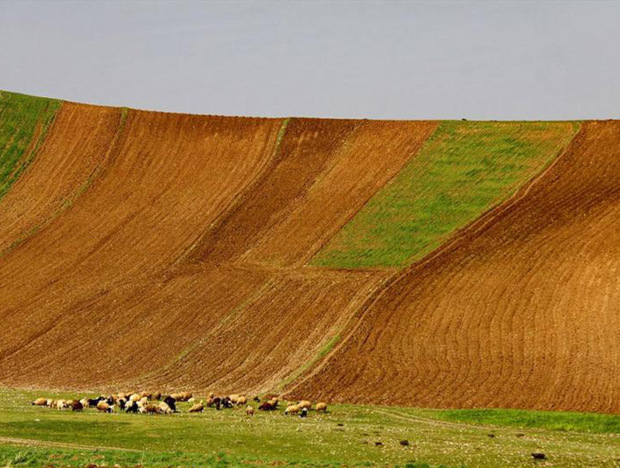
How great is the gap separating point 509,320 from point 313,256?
19.9 metres

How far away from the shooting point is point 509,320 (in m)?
71.9

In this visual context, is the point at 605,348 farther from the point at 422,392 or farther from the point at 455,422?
the point at 455,422

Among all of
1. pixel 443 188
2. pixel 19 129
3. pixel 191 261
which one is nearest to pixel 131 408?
pixel 191 261

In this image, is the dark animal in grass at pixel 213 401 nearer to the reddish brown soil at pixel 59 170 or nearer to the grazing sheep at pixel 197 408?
the grazing sheep at pixel 197 408

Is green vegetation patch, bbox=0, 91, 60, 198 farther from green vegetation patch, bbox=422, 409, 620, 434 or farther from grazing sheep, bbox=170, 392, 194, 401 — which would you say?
green vegetation patch, bbox=422, 409, 620, 434

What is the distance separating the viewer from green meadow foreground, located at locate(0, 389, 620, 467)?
3859cm

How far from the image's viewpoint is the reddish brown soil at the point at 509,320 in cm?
6322

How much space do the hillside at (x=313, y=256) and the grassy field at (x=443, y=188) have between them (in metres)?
0.25

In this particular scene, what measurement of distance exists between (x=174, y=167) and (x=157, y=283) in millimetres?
23812

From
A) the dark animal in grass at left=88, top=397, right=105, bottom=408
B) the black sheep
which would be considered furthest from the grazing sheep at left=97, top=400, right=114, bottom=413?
the dark animal in grass at left=88, top=397, right=105, bottom=408

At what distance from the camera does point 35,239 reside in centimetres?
9406

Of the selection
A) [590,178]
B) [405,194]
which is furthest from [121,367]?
[590,178]

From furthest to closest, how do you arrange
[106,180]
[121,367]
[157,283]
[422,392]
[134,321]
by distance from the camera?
[106,180] → [157,283] → [134,321] → [121,367] → [422,392]

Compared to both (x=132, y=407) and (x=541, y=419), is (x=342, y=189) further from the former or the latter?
(x=132, y=407)
